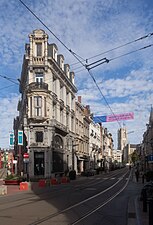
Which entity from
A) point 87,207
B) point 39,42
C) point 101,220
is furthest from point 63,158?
point 101,220

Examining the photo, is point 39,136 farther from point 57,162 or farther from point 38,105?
point 57,162

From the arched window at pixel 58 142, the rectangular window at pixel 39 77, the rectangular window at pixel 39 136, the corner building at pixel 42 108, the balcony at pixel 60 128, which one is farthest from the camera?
the arched window at pixel 58 142

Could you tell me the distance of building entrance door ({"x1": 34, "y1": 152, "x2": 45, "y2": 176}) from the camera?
5272 centimetres

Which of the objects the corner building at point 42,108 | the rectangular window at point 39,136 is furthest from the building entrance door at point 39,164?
the rectangular window at point 39,136

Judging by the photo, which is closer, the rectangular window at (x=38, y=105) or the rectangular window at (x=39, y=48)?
the rectangular window at (x=38, y=105)

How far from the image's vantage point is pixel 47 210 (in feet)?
51.5

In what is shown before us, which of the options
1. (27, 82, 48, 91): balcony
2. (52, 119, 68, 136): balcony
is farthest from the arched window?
(27, 82, 48, 91): balcony

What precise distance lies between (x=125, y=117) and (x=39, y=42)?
2003 centimetres

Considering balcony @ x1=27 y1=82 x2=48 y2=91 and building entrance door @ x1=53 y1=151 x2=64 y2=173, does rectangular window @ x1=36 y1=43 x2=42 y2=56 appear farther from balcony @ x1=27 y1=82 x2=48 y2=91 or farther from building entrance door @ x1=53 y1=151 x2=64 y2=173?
building entrance door @ x1=53 y1=151 x2=64 y2=173

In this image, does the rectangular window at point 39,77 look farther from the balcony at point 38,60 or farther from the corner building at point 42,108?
the balcony at point 38,60

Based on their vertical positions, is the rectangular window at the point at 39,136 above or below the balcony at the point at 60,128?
below

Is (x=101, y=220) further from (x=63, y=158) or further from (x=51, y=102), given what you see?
(x=63, y=158)

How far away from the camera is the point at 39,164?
53.0m

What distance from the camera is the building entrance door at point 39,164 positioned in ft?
173
